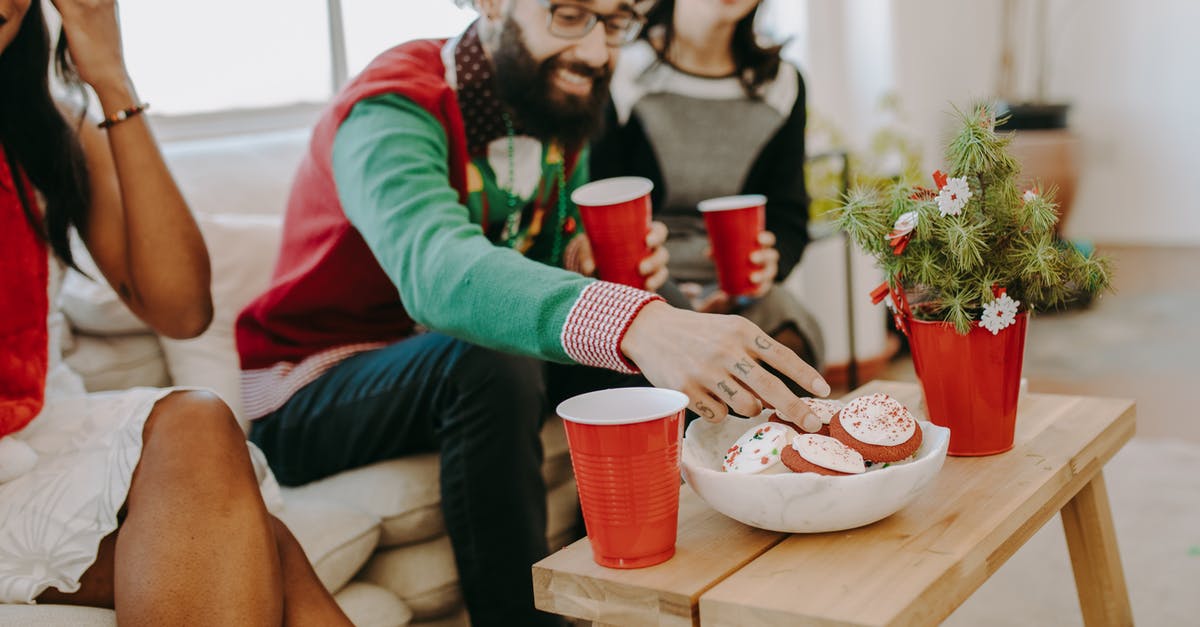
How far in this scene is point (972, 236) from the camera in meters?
1.15

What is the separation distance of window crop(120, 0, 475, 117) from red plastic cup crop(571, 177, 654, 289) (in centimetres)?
103

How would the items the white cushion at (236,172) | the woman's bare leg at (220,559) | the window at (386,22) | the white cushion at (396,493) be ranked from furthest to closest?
the window at (386,22) < the white cushion at (236,172) < the white cushion at (396,493) < the woman's bare leg at (220,559)

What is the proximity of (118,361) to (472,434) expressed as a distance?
0.65 metres

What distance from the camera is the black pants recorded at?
1.53m

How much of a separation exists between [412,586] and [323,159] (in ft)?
2.02

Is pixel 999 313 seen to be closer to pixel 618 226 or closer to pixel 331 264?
pixel 618 226

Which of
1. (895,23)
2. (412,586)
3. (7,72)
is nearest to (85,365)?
(7,72)

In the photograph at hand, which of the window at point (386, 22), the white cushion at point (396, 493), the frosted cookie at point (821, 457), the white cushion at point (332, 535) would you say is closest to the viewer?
the frosted cookie at point (821, 457)

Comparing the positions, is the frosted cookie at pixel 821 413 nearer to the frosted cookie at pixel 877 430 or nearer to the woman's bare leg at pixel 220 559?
the frosted cookie at pixel 877 430

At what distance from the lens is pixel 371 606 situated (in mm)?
1563

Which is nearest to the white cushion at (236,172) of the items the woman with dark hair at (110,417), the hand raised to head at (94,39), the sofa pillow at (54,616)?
the woman with dark hair at (110,417)

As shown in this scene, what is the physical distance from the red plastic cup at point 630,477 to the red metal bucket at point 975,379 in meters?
0.38

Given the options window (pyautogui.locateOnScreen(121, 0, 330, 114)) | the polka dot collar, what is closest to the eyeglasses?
the polka dot collar

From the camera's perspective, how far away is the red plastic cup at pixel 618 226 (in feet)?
4.99
